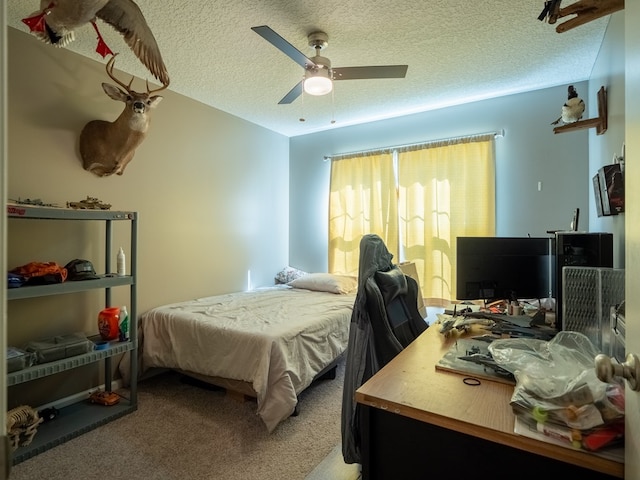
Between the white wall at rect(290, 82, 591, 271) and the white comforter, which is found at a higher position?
the white wall at rect(290, 82, 591, 271)

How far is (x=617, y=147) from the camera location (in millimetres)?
1801

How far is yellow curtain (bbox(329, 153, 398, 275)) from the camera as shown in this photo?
3781 millimetres

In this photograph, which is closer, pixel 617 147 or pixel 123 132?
pixel 617 147

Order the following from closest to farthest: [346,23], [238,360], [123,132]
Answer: [346,23], [238,360], [123,132]

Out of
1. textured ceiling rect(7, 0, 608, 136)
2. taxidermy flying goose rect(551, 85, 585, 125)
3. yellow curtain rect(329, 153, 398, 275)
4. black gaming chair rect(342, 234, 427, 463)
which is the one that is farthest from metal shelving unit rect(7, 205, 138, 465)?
taxidermy flying goose rect(551, 85, 585, 125)

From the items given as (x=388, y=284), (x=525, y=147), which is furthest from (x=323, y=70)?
(x=525, y=147)

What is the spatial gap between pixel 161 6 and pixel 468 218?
308cm

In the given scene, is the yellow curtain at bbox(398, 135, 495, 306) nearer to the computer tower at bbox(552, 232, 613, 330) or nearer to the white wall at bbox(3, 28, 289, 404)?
the computer tower at bbox(552, 232, 613, 330)

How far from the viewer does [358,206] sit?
4012mm

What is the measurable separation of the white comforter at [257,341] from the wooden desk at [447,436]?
1.13 m

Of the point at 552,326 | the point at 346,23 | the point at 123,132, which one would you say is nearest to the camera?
the point at 552,326

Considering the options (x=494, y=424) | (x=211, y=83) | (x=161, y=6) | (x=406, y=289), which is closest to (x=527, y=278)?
(x=406, y=289)

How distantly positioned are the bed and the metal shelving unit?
1.03ft

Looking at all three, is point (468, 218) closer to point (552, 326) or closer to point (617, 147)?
point (617, 147)
